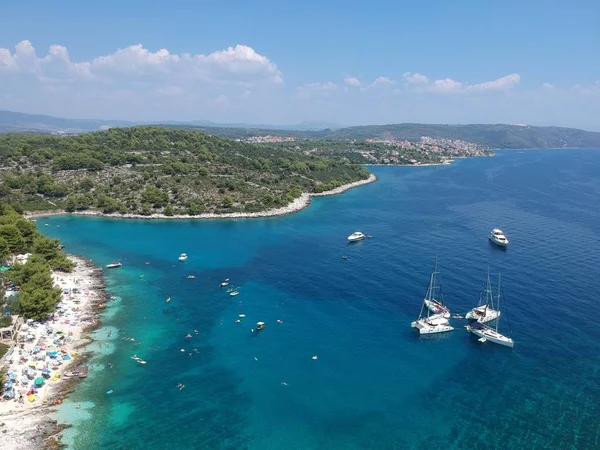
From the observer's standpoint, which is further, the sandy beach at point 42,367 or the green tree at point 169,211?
the green tree at point 169,211

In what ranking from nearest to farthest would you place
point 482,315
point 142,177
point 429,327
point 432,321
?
point 429,327, point 432,321, point 482,315, point 142,177

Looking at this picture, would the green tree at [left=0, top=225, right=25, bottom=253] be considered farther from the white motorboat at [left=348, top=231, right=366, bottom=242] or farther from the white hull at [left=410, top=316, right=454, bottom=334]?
the white hull at [left=410, top=316, right=454, bottom=334]

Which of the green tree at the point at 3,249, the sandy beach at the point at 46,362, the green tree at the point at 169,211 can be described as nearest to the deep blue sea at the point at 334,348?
the sandy beach at the point at 46,362

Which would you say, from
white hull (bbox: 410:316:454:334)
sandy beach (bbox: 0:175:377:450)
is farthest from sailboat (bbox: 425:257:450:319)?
sandy beach (bbox: 0:175:377:450)

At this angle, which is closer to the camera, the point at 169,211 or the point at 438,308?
the point at 438,308

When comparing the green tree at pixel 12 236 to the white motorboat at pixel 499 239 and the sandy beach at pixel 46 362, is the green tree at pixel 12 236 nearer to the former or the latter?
the sandy beach at pixel 46 362

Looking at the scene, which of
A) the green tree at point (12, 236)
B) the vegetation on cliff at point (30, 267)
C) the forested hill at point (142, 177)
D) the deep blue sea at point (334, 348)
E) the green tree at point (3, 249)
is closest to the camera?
the deep blue sea at point (334, 348)

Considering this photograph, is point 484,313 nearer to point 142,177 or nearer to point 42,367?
point 42,367

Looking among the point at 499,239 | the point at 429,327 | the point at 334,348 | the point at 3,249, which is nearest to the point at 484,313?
the point at 429,327
